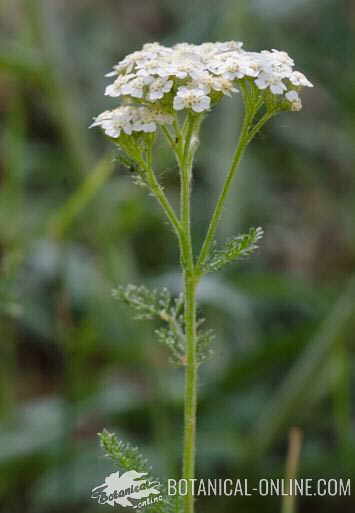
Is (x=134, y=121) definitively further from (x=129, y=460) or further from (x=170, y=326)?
(x=129, y=460)

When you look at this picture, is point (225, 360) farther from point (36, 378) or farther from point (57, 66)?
point (57, 66)

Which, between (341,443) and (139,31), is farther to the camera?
(139,31)

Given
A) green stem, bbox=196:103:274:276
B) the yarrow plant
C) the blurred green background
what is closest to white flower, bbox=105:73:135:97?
the yarrow plant

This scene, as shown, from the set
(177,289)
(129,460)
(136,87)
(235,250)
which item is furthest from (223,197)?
(177,289)

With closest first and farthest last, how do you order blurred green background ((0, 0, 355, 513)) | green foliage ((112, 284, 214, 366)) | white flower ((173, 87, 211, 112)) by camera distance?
white flower ((173, 87, 211, 112)) → green foliage ((112, 284, 214, 366)) → blurred green background ((0, 0, 355, 513))

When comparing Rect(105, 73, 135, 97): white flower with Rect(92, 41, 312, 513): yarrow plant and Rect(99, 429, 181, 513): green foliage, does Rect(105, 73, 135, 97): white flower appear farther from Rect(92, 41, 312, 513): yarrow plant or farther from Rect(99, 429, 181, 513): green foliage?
Rect(99, 429, 181, 513): green foliage

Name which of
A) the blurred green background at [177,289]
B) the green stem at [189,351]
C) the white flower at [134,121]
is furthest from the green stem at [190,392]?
the blurred green background at [177,289]

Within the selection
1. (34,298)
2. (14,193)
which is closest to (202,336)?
(14,193)

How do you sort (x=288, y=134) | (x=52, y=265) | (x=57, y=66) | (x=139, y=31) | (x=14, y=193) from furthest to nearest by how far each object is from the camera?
(x=139, y=31) < (x=288, y=134) < (x=52, y=265) < (x=57, y=66) < (x=14, y=193)
